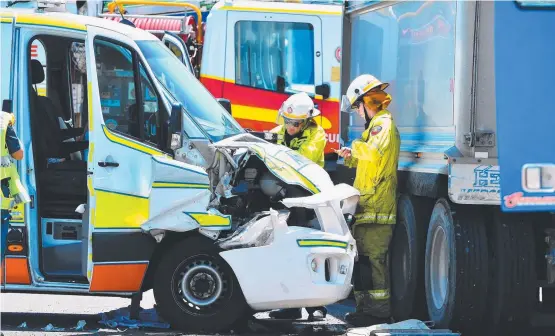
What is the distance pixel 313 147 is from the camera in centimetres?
980

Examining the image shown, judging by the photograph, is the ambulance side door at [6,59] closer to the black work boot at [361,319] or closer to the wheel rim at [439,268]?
the black work boot at [361,319]

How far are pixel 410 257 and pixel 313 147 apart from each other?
1.28 m

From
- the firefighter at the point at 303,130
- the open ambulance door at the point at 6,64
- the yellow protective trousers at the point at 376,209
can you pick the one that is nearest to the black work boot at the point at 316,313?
the firefighter at the point at 303,130

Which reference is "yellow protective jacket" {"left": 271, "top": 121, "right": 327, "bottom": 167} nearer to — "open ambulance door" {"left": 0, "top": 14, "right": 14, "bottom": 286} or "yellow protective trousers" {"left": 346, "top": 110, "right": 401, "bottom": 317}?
"yellow protective trousers" {"left": 346, "top": 110, "right": 401, "bottom": 317}

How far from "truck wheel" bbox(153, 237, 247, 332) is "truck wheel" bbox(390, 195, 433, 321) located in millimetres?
1496

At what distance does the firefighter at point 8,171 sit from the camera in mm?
8125

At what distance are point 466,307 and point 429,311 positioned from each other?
75 cm

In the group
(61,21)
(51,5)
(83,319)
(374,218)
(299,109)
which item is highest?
(51,5)

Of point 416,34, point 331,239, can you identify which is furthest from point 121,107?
point 416,34

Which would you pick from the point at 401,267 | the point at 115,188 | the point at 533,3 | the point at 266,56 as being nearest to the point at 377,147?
the point at 401,267

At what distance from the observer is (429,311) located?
8.80m

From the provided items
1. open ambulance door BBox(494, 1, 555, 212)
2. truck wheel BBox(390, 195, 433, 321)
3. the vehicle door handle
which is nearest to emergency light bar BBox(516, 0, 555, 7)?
open ambulance door BBox(494, 1, 555, 212)

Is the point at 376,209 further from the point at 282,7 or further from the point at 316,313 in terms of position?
the point at 282,7

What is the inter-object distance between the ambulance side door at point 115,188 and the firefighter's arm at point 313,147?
1577 millimetres
